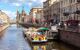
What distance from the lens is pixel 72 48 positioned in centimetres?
4962

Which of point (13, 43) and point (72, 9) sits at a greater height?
point (72, 9)

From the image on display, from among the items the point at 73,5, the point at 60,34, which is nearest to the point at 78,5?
the point at 73,5

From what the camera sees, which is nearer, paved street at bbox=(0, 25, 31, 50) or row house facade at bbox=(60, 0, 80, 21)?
paved street at bbox=(0, 25, 31, 50)

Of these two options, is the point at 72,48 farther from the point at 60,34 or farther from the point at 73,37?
the point at 60,34

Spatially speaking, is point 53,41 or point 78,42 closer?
point 78,42

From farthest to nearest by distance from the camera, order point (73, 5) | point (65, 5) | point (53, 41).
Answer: point (65, 5)
point (73, 5)
point (53, 41)

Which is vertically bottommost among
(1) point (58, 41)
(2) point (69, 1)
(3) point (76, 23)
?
(1) point (58, 41)

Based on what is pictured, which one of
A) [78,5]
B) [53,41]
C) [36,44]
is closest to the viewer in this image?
[36,44]

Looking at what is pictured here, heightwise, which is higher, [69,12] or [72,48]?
[69,12]

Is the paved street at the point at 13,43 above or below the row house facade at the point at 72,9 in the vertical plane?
below

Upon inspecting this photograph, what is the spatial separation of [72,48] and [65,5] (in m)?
47.1

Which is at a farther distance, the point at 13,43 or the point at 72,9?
the point at 72,9

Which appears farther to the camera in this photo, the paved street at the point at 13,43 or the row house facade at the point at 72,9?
the row house facade at the point at 72,9

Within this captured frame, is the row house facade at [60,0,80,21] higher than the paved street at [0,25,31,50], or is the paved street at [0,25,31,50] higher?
the row house facade at [60,0,80,21]
